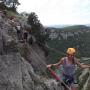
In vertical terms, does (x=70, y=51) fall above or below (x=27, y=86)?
above

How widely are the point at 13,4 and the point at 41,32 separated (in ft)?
23.6

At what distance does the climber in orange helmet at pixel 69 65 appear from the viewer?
14914 millimetres

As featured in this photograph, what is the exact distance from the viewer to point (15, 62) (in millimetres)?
18703

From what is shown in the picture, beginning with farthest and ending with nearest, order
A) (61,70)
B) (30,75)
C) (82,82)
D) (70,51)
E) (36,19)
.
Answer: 1. (36,19)
2. (82,82)
3. (30,75)
4. (61,70)
5. (70,51)

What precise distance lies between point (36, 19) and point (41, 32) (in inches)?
96.7

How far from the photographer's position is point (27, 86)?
20484 mm

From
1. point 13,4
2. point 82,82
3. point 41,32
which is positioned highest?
point 13,4

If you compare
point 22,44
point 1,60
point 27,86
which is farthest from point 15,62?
point 22,44

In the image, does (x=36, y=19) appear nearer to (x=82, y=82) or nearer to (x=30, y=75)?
(x=82, y=82)

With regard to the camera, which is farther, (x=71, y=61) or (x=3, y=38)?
(x=3, y=38)

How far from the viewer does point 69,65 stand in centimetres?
1507

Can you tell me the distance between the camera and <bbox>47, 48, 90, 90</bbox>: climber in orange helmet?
14914 mm

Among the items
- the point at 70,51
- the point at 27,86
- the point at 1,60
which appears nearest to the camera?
the point at 70,51

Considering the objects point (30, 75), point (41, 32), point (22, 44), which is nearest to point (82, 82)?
point (41, 32)
